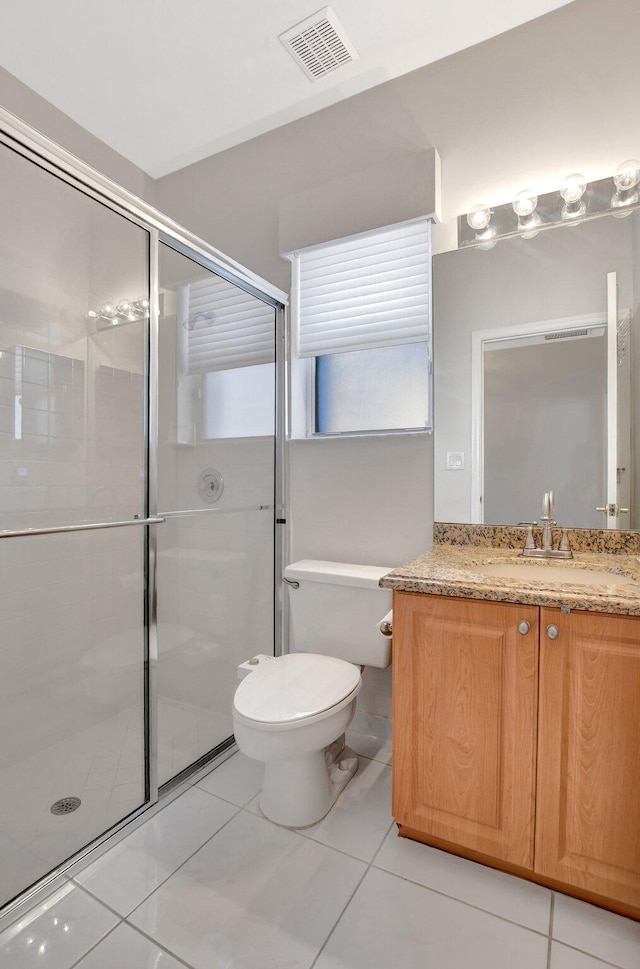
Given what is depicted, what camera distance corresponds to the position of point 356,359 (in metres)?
2.17

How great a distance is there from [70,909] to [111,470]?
120 centimetres

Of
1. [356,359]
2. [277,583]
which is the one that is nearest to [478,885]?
[277,583]

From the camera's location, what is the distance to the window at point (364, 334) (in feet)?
6.39

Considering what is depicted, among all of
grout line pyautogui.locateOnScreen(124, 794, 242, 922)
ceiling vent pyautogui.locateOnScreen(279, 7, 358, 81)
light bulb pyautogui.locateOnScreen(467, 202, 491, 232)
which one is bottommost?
grout line pyautogui.locateOnScreen(124, 794, 242, 922)

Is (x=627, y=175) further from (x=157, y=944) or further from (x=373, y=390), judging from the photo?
(x=157, y=944)

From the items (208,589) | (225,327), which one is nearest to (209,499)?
(208,589)

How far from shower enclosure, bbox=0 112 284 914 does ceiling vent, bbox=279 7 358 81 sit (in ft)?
2.65

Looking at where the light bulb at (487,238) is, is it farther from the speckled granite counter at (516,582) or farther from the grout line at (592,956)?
the grout line at (592,956)

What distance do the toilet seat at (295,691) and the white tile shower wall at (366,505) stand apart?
0.41 metres

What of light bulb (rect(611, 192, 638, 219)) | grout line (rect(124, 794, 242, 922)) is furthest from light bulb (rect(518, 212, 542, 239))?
grout line (rect(124, 794, 242, 922))

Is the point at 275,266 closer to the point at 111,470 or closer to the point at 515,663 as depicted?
the point at 111,470

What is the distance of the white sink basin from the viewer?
1387 millimetres

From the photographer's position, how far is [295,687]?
5.28ft

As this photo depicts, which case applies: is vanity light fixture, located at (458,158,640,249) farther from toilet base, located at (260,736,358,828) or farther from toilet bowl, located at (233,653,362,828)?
toilet base, located at (260,736,358,828)
